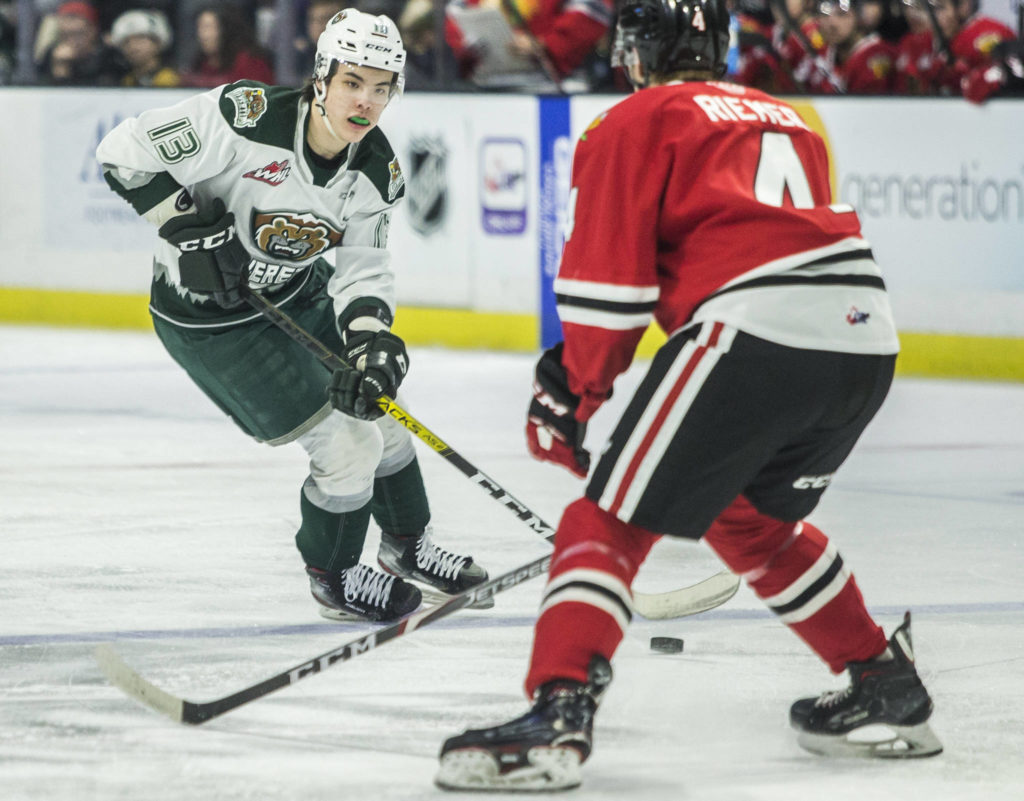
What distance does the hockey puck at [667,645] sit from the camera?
3.11 m

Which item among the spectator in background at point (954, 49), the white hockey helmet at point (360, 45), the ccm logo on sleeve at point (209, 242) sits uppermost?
the white hockey helmet at point (360, 45)

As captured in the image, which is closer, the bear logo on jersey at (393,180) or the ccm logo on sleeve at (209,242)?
the ccm logo on sleeve at (209,242)

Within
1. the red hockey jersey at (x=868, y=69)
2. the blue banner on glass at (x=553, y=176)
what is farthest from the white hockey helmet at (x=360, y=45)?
the blue banner on glass at (x=553, y=176)

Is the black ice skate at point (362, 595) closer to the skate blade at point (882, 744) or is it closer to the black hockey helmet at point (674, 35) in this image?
the skate blade at point (882, 744)

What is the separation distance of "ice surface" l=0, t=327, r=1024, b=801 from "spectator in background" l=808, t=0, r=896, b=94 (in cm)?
184

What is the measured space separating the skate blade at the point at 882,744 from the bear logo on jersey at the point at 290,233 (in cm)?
134

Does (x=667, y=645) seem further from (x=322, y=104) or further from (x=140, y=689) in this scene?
(x=322, y=104)

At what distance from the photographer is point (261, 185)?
10.9 feet

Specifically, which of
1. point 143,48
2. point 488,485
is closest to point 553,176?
point 143,48

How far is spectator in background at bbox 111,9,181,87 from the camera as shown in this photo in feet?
28.6

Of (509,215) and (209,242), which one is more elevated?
(209,242)

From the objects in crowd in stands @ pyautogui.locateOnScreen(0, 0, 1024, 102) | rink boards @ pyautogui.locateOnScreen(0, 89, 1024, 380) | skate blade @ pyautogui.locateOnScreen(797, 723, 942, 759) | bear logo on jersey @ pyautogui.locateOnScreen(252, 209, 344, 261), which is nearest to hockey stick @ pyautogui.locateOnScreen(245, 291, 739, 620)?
bear logo on jersey @ pyautogui.locateOnScreen(252, 209, 344, 261)

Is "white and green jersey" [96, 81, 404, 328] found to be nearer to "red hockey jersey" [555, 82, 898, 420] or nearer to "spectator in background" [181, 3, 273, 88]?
"red hockey jersey" [555, 82, 898, 420]

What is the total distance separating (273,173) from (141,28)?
5.85m
